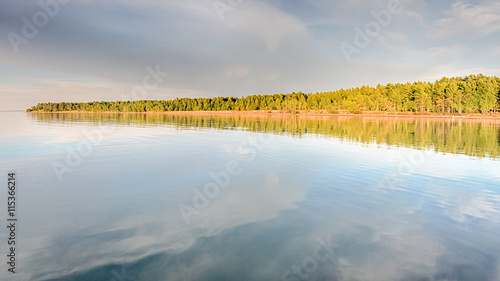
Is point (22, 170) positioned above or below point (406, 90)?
below

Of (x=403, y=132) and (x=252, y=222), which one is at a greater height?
(x=403, y=132)

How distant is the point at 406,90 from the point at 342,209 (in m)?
190

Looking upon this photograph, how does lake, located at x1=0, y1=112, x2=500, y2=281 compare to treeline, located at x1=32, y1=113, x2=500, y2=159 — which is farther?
treeline, located at x1=32, y1=113, x2=500, y2=159

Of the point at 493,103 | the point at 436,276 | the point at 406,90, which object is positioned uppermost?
the point at 406,90

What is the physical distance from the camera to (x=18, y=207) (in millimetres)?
12906

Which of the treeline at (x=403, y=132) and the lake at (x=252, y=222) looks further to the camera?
the treeline at (x=403, y=132)

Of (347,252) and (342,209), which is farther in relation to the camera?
(342,209)

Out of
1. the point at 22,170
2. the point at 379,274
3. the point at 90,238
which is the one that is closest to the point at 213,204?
the point at 90,238

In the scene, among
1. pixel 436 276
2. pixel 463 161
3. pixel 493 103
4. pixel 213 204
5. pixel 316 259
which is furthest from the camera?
pixel 493 103

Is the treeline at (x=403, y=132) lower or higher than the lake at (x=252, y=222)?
higher

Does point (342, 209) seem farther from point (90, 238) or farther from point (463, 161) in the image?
point (463, 161)

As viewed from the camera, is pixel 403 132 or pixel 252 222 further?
pixel 403 132

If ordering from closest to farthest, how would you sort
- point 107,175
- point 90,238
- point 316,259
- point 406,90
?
1. point 316,259
2. point 90,238
3. point 107,175
4. point 406,90

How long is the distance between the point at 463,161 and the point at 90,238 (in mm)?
31188
